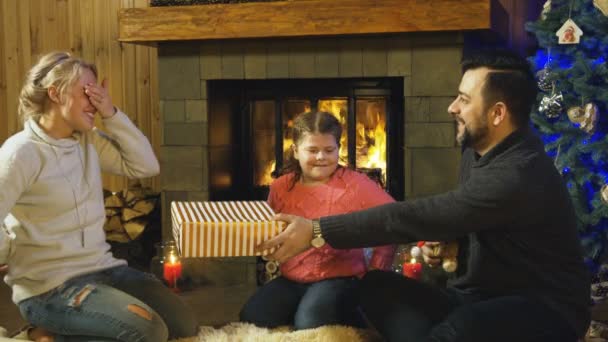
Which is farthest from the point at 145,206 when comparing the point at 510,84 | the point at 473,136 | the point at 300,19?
the point at 510,84

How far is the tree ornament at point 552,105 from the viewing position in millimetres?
3221

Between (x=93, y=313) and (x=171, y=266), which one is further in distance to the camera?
(x=171, y=266)

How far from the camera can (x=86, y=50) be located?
427 cm

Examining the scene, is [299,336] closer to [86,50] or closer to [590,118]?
[590,118]

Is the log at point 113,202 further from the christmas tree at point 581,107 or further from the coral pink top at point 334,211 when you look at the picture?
the christmas tree at point 581,107

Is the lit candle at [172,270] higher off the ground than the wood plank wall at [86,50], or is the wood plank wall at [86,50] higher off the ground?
the wood plank wall at [86,50]

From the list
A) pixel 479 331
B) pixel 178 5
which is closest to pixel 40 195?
pixel 479 331

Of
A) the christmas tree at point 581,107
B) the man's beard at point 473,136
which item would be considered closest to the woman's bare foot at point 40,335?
the man's beard at point 473,136

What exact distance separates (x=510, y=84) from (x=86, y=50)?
3.02 m

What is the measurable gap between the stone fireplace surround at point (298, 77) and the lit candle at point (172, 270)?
0.12 metres

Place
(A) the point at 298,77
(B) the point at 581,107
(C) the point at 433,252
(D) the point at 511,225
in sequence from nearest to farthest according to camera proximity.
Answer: (D) the point at 511,225 → (C) the point at 433,252 → (B) the point at 581,107 → (A) the point at 298,77

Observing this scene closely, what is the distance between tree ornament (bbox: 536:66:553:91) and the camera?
3.25 metres

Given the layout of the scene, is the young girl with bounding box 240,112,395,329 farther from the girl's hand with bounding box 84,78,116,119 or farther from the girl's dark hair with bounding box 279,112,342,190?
the girl's hand with bounding box 84,78,116,119

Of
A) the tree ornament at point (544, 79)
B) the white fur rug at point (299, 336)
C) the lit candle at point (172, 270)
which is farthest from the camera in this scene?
the lit candle at point (172, 270)
